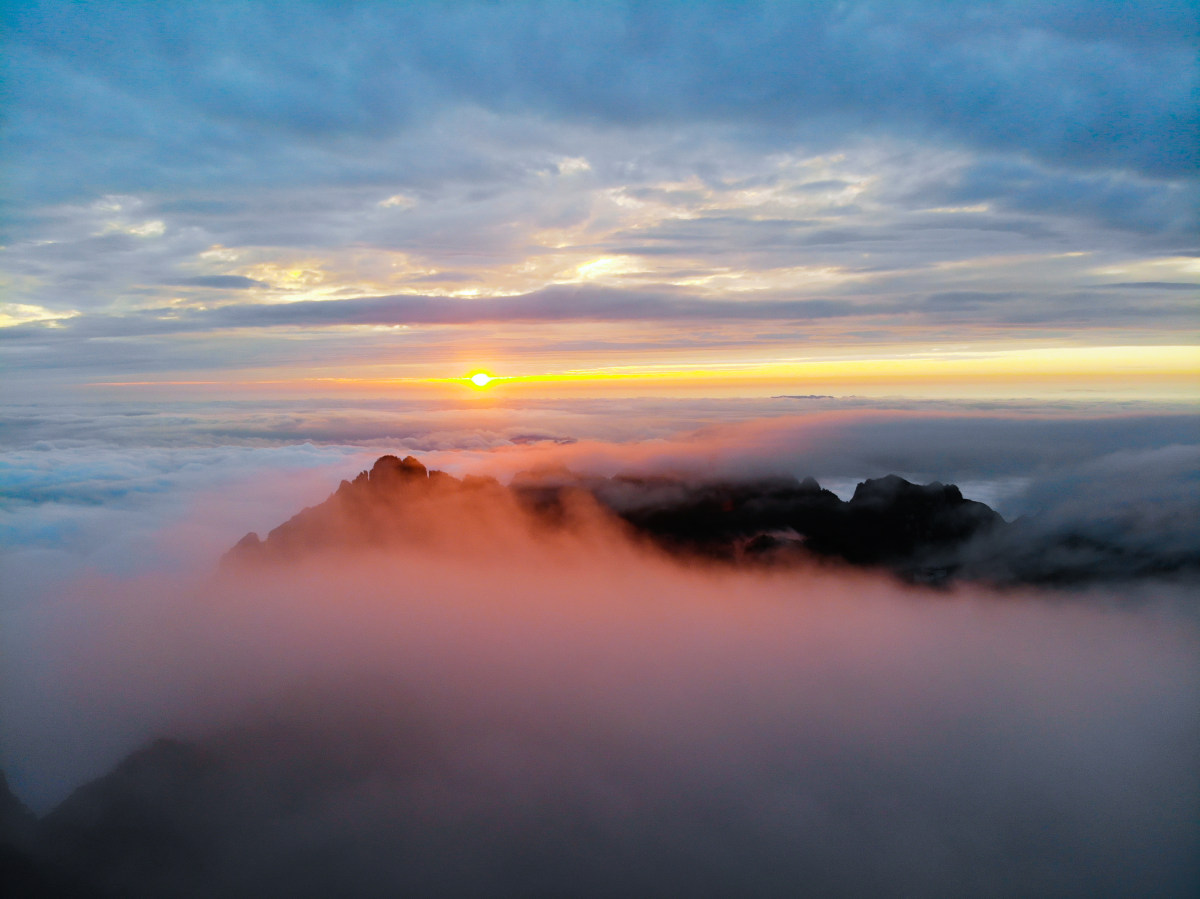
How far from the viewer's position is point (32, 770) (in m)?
82.4

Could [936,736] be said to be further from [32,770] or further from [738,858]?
[32,770]

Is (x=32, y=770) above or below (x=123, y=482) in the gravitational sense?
below

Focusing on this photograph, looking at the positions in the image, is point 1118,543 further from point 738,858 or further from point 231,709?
point 231,709

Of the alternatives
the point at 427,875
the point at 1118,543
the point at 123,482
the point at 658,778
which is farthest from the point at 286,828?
the point at 1118,543

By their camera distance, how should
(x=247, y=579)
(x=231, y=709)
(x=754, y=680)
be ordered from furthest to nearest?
(x=247, y=579) → (x=754, y=680) → (x=231, y=709)

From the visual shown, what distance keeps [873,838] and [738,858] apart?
2119cm

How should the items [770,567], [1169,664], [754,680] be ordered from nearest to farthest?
1. [1169,664]
2. [754,680]
3. [770,567]

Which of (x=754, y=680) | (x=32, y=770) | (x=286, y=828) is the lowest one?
(x=754, y=680)

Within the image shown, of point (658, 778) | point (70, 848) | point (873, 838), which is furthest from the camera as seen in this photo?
point (658, 778)

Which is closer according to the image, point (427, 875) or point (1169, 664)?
point (427, 875)

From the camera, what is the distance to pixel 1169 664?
5162 inches

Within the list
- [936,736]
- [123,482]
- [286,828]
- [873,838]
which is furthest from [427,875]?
[123,482]

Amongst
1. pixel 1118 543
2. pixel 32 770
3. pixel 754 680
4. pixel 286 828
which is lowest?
pixel 754 680

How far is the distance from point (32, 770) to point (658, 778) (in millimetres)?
89881
